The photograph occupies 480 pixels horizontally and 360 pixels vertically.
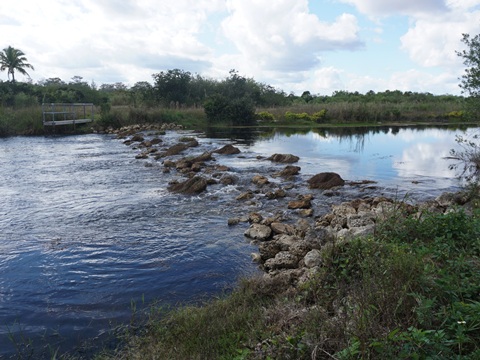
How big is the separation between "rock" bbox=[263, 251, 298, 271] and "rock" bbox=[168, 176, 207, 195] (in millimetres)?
6257

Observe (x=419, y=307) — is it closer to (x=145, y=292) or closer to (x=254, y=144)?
(x=145, y=292)

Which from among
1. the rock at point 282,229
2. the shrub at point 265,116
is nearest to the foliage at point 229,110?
the shrub at point 265,116

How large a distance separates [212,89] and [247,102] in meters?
13.4

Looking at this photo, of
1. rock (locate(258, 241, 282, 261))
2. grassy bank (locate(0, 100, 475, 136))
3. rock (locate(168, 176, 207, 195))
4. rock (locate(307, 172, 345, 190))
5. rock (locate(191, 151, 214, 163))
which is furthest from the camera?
grassy bank (locate(0, 100, 475, 136))

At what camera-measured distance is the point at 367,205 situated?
9898 millimetres

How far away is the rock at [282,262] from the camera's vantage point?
6.40 meters

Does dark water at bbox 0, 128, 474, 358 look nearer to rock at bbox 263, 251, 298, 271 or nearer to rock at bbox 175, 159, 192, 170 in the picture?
rock at bbox 263, 251, 298, 271

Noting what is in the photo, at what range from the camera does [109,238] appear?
8.44 metres

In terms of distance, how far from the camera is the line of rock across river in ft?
21.1

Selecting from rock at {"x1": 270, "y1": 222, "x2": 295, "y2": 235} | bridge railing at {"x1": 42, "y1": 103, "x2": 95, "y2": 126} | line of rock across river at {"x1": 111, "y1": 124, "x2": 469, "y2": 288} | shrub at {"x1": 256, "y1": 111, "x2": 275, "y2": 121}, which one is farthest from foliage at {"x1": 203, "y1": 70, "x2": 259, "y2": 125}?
rock at {"x1": 270, "y1": 222, "x2": 295, "y2": 235}

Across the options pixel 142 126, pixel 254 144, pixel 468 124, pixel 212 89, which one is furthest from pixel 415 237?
pixel 212 89

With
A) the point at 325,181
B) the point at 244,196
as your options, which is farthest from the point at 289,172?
the point at 244,196

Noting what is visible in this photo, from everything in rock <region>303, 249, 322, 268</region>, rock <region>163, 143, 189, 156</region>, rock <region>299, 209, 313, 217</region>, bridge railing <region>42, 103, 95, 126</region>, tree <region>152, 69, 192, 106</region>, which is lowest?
rock <region>299, 209, 313, 217</region>

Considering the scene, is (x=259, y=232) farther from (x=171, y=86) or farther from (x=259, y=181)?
(x=171, y=86)
